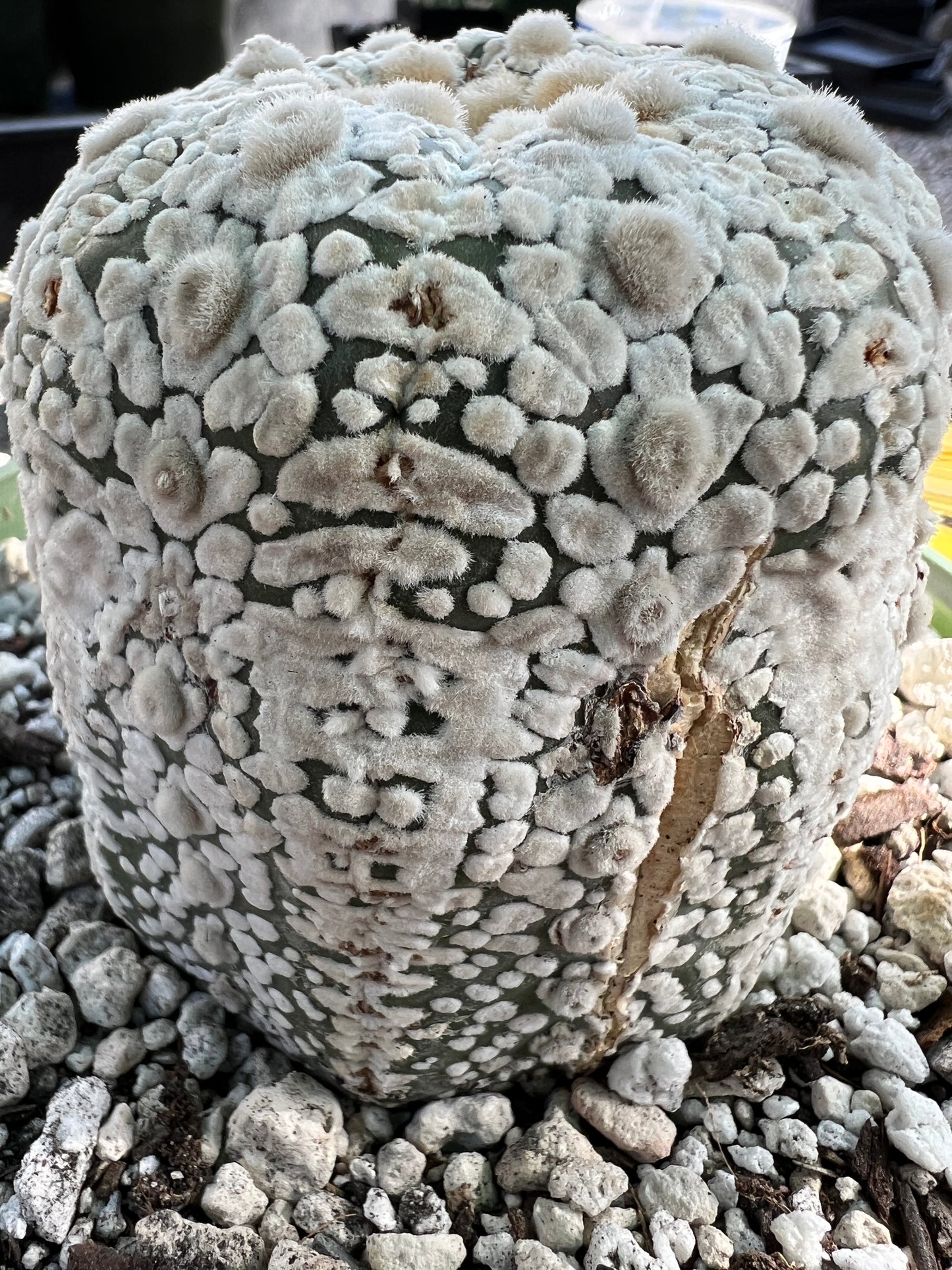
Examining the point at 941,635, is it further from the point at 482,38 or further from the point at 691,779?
the point at 482,38

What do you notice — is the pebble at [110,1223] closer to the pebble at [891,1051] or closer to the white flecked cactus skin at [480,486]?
the white flecked cactus skin at [480,486]

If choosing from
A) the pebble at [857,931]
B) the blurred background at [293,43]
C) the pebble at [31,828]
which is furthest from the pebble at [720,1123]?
the blurred background at [293,43]

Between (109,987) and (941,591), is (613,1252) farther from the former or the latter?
(941,591)

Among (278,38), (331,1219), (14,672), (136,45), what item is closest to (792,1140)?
(331,1219)

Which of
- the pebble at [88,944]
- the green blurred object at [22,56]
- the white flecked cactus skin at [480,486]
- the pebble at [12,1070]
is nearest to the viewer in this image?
the white flecked cactus skin at [480,486]

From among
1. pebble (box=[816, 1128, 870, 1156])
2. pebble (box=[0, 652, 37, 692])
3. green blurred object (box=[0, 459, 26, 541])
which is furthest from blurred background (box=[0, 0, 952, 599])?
pebble (box=[816, 1128, 870, 1156])

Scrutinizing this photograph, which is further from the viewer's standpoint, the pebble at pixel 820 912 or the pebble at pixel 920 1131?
the pebble at pixel 820 912

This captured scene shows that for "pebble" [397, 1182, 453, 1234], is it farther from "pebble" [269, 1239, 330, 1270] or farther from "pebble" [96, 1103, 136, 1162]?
"pebble" [96, 1103, 136, 1162]
